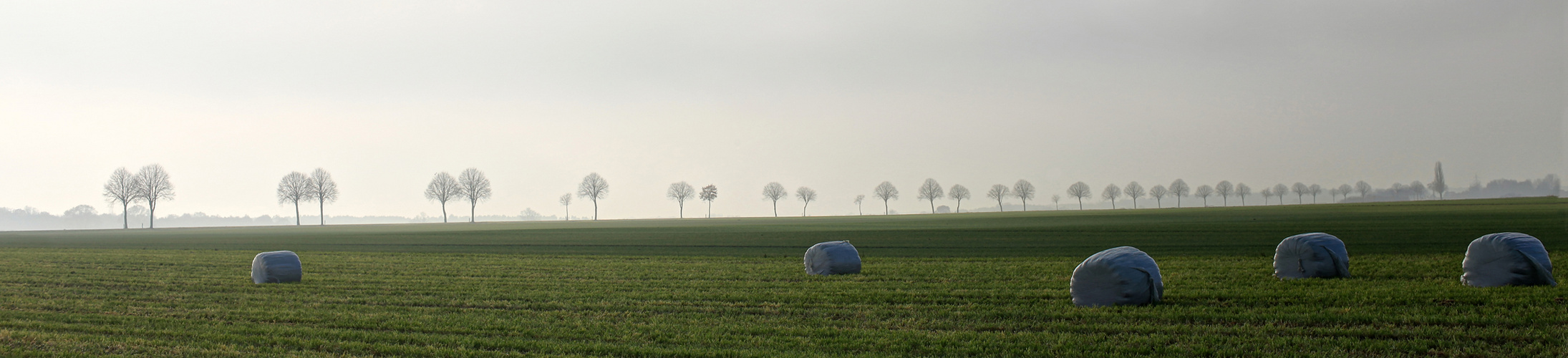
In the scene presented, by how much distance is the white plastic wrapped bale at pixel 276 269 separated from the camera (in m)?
19.3

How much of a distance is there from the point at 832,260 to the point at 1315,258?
974 centimetres

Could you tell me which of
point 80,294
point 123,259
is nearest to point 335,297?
point 80,294

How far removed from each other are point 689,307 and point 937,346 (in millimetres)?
5421

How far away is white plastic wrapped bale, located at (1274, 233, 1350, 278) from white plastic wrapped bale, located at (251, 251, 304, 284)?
21.5m

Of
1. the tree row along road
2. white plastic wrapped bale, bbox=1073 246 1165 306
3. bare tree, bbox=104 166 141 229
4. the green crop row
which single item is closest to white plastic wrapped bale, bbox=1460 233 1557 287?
the green crop row

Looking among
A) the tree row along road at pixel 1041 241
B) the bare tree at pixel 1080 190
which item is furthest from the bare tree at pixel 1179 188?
the tree row along road at pixel 1041 241

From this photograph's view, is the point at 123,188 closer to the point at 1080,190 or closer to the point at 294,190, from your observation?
the point at 294,190

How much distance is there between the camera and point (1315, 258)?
15578 millimetres

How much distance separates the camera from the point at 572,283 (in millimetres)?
18500

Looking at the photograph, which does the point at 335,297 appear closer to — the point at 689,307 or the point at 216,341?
the point at 216,341

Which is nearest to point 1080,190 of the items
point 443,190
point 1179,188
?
point 1179,188

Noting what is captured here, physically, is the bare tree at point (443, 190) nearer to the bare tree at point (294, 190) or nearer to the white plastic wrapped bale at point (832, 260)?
the bare tree at point (294, 190)

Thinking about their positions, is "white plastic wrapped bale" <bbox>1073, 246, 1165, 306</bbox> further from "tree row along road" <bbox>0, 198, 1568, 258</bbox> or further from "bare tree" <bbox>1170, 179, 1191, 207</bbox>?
"bare tree" <bbox>1170, 179, 1191, 207</bbox>

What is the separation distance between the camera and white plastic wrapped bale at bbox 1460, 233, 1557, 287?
13.3m
